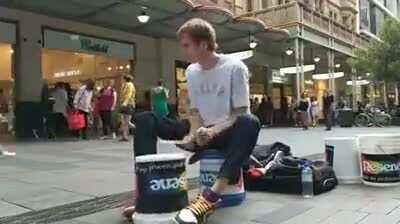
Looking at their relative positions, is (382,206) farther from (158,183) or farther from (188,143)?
(158,183)

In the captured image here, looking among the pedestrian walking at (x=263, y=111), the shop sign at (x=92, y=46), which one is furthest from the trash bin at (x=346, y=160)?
the pedestrian walking at (x=263, y=111)

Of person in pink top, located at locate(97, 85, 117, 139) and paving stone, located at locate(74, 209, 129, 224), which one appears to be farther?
person in pink top, located at locate(97, 85, 117, 139)

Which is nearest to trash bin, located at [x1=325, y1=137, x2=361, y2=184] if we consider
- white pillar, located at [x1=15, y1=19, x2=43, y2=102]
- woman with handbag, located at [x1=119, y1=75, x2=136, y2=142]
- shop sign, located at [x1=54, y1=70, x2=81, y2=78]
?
woman with handbag, located at [x1=119, y1=75, x2=136, y2=142]

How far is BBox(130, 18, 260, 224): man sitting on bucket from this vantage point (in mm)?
3947

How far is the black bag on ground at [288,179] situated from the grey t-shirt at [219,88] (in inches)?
51.7

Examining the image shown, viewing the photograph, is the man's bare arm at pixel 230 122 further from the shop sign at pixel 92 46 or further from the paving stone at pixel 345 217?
the shop sign at pixel 92 46

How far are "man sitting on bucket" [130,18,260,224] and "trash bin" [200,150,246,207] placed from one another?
0.38 feet

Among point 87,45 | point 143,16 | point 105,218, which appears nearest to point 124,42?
point 87,45

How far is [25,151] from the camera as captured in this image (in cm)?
1074

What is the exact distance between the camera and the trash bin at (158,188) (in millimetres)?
3641

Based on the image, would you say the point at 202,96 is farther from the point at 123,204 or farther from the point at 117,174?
the point at 117,174

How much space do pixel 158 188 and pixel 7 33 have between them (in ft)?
42.3

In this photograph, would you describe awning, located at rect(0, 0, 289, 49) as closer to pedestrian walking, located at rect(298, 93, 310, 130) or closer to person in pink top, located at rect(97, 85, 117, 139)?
person in pink top, located at rect(97, 85, 117, 139)

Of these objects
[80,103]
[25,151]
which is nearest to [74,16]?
[80,103]
